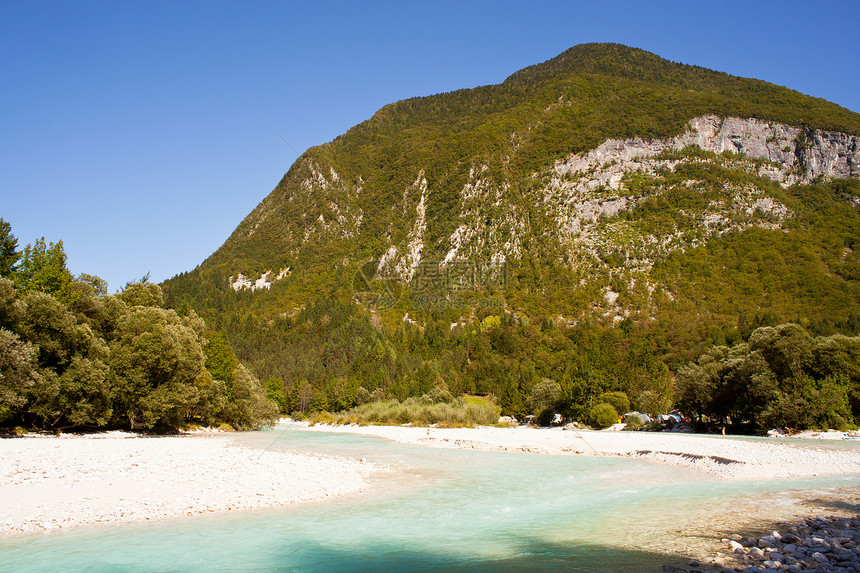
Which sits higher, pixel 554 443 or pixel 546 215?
pixel 546 215

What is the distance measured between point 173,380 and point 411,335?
110 m

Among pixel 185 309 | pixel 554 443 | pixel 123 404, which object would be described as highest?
pixel 185 309

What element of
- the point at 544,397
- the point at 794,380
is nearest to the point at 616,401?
the point at 544,397

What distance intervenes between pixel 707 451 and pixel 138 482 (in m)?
34.8

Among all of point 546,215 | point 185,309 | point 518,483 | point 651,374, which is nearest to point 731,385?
point 651,374

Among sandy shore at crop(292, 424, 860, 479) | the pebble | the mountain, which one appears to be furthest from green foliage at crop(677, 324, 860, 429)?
the mountain

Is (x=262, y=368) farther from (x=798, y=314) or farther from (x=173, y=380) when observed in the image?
(x=798, y=314)

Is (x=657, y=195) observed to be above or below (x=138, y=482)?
above

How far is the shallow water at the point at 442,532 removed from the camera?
1133 cm

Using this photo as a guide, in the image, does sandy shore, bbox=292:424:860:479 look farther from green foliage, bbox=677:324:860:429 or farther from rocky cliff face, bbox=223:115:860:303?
rocky cliff face, bbox=223:115:860:303

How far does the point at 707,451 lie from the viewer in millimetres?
35250

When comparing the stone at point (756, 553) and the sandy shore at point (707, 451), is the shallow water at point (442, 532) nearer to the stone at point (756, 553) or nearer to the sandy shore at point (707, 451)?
the stone at point (756, 553)

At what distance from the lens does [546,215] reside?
19650cm

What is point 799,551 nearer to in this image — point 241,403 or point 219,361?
point 241,403
